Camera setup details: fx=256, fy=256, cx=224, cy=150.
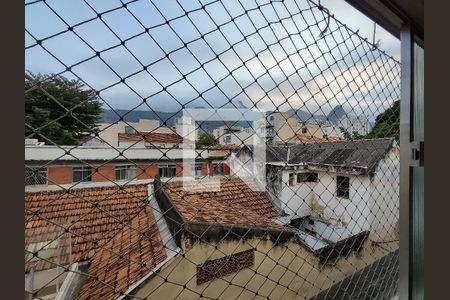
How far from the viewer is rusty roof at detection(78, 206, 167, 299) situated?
38.1 inches

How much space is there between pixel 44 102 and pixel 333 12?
2.48 ft

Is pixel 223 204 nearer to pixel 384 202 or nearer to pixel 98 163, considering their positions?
pixel 384 202

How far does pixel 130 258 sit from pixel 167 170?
512 mm

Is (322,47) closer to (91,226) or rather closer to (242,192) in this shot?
(91,226)

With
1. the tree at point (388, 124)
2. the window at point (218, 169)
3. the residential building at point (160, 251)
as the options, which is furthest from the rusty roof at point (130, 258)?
the tree at point (388, 124)

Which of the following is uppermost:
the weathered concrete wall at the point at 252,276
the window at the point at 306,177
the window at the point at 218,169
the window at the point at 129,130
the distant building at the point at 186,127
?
the distant building at the point at 186,127

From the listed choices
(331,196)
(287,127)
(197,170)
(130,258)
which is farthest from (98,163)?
(331,196)

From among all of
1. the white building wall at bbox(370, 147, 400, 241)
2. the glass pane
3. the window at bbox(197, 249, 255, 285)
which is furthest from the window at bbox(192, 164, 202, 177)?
the white building wall at bbox(370, 147, 400, 241)

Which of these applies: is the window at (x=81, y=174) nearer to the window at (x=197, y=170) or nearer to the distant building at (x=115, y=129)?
the distant building at (x=115, y=129)

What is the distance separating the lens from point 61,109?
0.38 m

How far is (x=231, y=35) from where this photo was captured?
22.2 inches

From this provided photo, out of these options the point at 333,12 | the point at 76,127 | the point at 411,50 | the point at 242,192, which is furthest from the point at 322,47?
the point at 242,192

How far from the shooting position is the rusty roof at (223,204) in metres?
1.18

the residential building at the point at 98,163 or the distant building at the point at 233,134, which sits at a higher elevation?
the distant building at the point at 233,134
